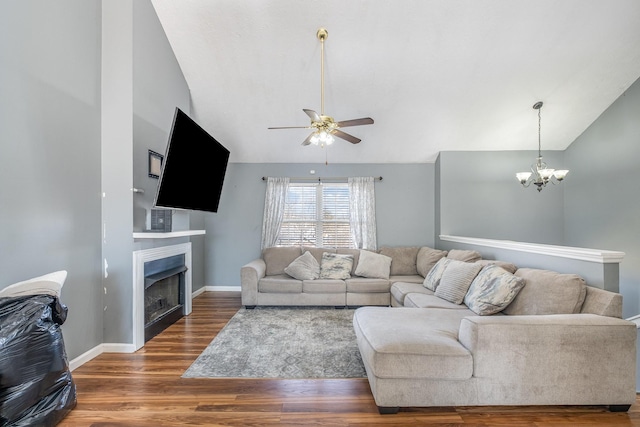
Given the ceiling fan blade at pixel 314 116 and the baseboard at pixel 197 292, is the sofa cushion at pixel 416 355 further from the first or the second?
the baseboard at pixel 197 292

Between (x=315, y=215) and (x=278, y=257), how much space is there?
41.6 inches

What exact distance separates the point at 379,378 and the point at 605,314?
5.26 feet

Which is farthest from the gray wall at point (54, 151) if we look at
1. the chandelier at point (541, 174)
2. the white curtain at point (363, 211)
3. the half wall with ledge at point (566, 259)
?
the chandelier at point (541, 174)

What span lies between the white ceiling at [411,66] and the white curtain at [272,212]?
→ 2.55 feet

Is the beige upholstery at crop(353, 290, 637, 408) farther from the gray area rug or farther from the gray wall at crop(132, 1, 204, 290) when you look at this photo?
the gray wall at crop(132, 1, 204, 290)

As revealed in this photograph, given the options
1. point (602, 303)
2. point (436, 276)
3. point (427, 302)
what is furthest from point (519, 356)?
point (436, 276)

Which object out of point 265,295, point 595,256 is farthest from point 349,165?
point 595,256

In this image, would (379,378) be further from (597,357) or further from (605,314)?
(605,314)

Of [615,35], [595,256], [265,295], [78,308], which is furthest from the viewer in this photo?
[265,295]

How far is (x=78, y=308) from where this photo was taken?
2428 millimetres

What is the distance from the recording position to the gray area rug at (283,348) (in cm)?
231

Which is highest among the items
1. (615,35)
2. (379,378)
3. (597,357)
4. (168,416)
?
(615,35)

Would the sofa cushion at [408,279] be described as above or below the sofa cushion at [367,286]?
above

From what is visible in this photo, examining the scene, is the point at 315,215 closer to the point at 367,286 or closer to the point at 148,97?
the point at 367,286
